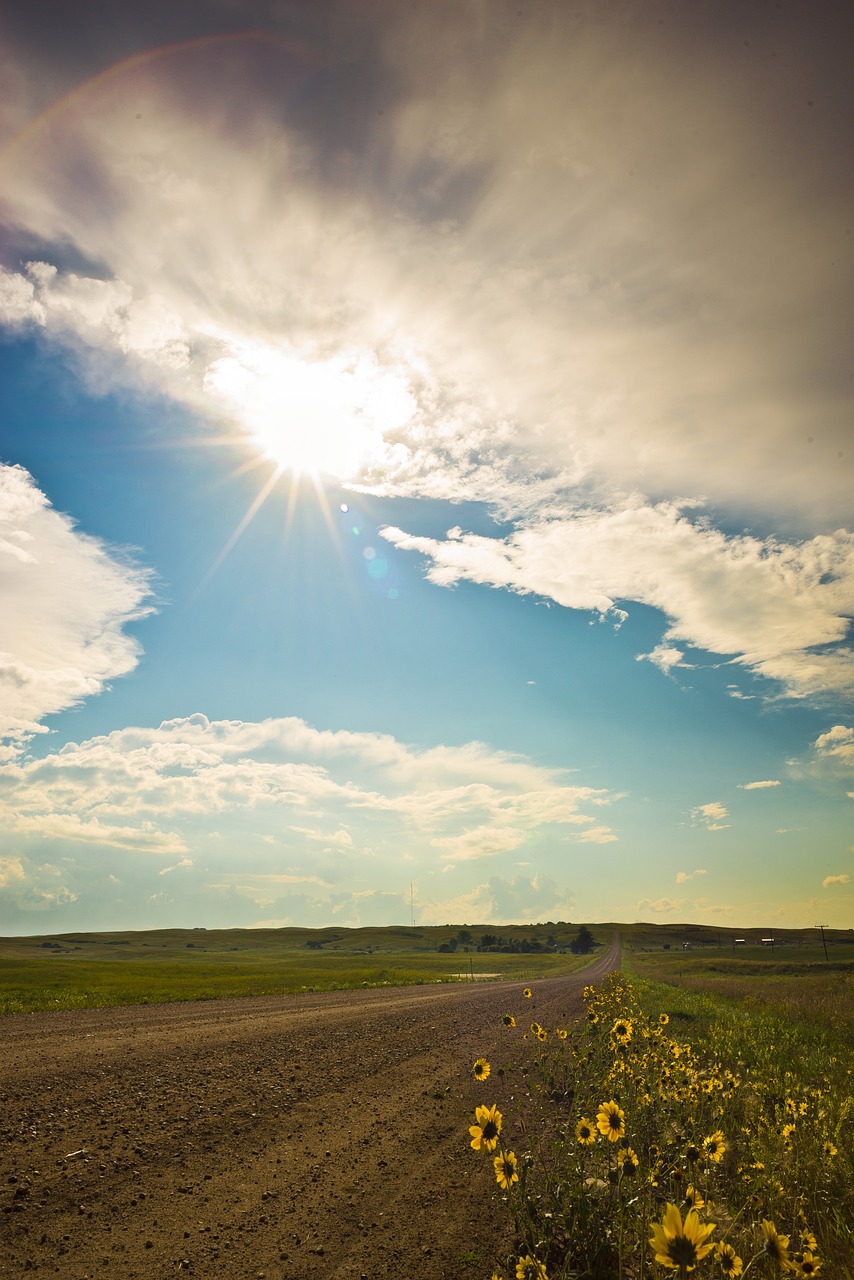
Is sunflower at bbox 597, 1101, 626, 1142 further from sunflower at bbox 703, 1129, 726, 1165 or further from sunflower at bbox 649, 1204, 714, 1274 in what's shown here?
sunflower at bbox 649, 1204, 714, 1274

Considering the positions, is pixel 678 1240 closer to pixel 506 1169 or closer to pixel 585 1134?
pixel 506 1169

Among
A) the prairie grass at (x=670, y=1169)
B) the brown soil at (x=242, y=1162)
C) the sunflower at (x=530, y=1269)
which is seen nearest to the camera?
the sunflower at (x=530, y=1269)

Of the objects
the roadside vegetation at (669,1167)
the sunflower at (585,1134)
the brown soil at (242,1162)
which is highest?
the sunflower at (585,1134)

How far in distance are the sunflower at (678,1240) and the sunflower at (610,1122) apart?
2.09 m

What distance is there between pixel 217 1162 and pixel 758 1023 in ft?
57.6

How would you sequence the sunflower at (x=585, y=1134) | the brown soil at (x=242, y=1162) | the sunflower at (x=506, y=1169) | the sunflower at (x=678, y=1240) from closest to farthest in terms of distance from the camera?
the sunflower at (x=678, y=1240)
the sunflower at (x=506, y=1169)
the sunflower at (x=585, y=1134)
the brown soil at (x=242, y=1162)

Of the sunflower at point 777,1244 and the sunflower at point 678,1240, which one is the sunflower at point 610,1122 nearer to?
A: the sunflower at point 777,1244

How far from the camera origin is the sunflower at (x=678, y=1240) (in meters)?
2.49

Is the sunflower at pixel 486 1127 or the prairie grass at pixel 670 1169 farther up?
the sunflower at pixel 486 1127

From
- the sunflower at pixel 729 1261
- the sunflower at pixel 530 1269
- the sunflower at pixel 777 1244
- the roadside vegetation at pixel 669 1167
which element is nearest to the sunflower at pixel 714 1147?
the roadside vegetation at pixel 669 1167

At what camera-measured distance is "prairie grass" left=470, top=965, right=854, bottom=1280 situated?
4043mm

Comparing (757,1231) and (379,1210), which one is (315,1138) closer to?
(379,1210)

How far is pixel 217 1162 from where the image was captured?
7.68 m

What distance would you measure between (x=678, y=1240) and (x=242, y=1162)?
7056mm
